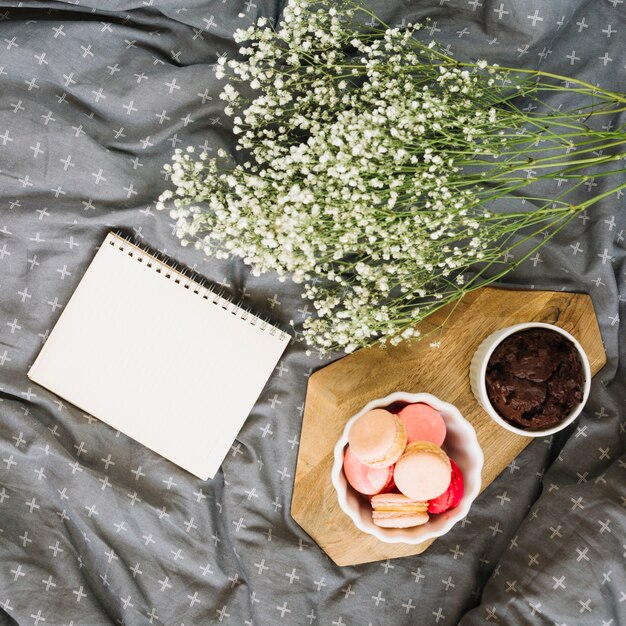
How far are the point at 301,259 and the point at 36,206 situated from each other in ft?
2.09

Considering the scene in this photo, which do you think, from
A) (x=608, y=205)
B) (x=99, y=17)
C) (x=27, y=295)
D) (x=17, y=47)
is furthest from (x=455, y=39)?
(x=27, y=295)

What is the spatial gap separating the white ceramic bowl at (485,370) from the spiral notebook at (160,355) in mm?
390

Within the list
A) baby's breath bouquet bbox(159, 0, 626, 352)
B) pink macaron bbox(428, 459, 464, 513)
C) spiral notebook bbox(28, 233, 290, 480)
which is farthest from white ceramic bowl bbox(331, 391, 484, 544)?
spiral notebook bbox(28, 233, 290, 480)

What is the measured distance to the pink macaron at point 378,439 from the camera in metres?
1.09

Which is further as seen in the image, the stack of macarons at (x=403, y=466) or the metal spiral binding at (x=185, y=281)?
the metal spiral binding at (x=185, y=281)

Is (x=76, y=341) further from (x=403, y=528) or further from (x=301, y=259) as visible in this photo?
(x=403, y=528)

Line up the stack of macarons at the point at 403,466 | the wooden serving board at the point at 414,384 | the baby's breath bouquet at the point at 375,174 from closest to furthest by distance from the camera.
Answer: the baby's breath bouquet at the point at 375,174, the stack of macarons at the point at 403,466, the wooden serving board at the point at 414,384

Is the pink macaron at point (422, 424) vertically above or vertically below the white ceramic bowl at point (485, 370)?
below

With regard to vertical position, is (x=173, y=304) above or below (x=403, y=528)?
above

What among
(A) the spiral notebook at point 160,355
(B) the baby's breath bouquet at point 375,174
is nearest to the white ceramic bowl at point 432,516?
(B) the baby's breath bouquet at point 375,174

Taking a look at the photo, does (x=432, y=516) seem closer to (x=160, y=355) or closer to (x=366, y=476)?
(x=366, y=476)

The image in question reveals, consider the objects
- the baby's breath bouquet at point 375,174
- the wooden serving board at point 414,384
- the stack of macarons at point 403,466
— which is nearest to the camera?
the baby's breath bouquet at point 375,174

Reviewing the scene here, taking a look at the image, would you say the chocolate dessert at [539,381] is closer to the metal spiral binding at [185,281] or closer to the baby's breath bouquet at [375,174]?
the baby's breath bouquet at [375,174]

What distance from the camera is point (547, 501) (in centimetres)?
129
